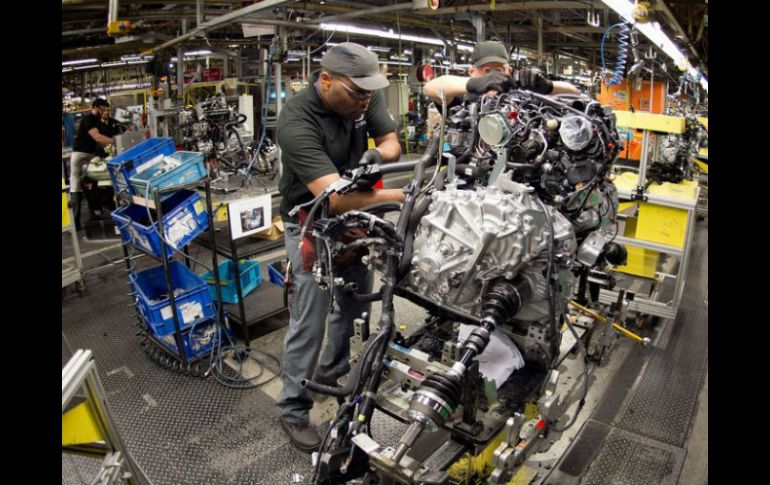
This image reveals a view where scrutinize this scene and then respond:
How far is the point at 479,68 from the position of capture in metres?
3.44

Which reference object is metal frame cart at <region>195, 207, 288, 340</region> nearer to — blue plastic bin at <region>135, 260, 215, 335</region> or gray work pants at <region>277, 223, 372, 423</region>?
blue plastic bin at <region>135, 260, 215, 335</region>

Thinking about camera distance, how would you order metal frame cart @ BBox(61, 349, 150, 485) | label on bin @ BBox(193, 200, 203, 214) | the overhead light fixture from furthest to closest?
the overhead light fixture → label on bin @ BBox(193, 200, 203, 214) → metal frame cart @ BBox(61, 349, 150, 485)

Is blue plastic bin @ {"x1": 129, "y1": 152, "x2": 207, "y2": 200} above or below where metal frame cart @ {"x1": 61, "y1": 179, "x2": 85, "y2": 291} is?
above

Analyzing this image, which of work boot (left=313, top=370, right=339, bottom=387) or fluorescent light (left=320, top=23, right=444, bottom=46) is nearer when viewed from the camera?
work boot (left=313, top=370, right=339, bottom=387)

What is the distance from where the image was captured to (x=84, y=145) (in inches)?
258

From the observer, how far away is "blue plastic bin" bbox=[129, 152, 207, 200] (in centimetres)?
316

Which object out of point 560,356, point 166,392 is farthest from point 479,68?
point 166,392

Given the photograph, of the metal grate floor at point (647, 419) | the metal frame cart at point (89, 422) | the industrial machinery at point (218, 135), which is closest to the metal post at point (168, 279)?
the metal frame cart at point (89, 422)

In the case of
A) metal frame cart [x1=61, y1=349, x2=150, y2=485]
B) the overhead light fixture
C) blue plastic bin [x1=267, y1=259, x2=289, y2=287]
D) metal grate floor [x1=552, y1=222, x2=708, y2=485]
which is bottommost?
metal grate floor [x1=552, y1=222, x2=708, y2=485]

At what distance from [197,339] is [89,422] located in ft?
7.78

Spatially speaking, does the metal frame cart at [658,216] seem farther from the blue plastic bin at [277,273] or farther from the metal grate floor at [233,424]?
the blue plastic bin at [277,273]

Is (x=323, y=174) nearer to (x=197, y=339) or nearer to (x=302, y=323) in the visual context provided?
(x=302, y=323)

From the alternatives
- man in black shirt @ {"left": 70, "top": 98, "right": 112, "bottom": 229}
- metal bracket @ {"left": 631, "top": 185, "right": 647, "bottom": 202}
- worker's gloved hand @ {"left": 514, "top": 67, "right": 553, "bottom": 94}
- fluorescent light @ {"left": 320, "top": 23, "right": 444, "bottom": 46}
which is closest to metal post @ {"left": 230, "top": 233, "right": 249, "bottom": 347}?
worker's gloved hand @ {"left": 514, "top": 67, "right": 553, "bottom": 94}

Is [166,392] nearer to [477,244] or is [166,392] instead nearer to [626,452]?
[477,244]
